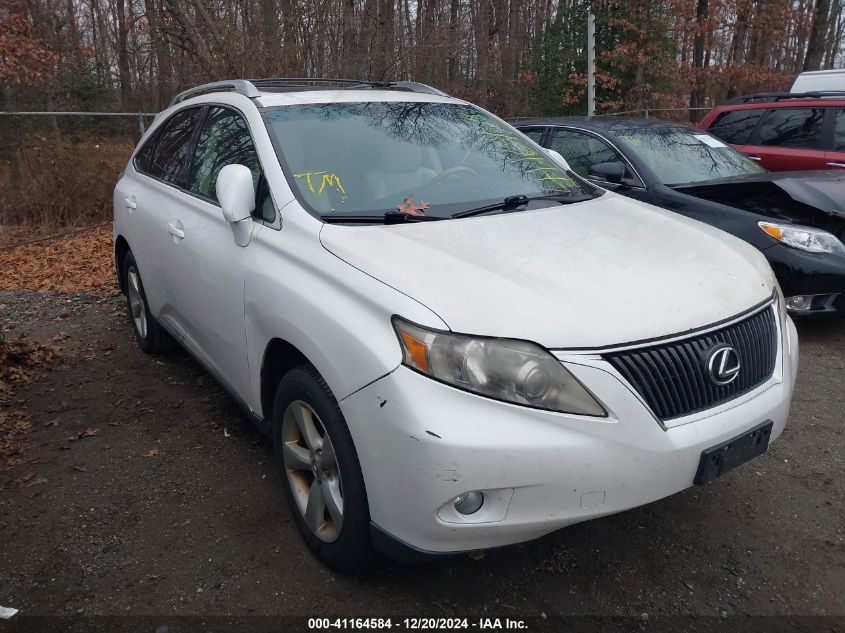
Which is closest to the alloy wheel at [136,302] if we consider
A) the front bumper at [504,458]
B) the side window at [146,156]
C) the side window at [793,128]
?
the side window at [146,156]

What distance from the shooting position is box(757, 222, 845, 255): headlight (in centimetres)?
498

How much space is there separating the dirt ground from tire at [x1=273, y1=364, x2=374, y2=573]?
0.52ft

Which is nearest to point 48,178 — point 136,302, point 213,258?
point 136,302

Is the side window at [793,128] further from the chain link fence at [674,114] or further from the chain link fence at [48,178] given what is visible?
the chain link fence at [674,114]

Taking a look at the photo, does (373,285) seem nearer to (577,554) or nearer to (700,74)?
(577,554)

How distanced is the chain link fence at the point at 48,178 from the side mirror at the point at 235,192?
7.85 m

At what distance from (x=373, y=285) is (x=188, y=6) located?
11.9 metres

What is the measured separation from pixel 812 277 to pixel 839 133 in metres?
3.43

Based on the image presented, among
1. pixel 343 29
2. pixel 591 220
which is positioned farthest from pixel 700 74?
pixel 591 220

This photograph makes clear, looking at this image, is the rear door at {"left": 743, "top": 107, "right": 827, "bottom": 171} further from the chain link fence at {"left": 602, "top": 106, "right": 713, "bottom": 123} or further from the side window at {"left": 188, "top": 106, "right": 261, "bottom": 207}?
the chain link fence at {"left": 602, "top": 106, "right": 713, "bottom": 123}

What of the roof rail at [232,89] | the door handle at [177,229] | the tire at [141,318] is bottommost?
the tire at [141,318]

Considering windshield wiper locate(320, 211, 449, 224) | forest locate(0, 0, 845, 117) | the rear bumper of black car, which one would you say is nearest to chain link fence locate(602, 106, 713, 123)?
forest locate(0, 0, 845, 117)

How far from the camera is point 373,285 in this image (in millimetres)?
2369

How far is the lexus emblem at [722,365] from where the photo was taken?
2.33 m
